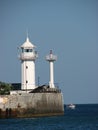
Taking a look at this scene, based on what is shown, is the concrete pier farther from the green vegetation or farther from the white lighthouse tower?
the green vegetation

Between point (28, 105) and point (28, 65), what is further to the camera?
point (28, 65)

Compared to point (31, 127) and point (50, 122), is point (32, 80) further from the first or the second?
point (31, 127)

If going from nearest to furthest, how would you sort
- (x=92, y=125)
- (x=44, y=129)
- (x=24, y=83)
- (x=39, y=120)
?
1. (x=44, y=129)
2. (x=92, y=125)
3. (x=39, y=120)
4. (x=24, y=83)

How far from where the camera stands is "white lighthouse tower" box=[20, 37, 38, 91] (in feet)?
A: 323

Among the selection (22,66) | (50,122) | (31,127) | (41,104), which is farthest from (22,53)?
(31,127)

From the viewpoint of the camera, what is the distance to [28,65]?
9856cm

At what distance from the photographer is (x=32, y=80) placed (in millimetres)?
98688

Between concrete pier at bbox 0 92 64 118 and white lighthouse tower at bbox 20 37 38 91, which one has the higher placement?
white lighthouse tower at bbox 20 37 38 91

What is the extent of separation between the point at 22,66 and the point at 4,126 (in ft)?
63.2

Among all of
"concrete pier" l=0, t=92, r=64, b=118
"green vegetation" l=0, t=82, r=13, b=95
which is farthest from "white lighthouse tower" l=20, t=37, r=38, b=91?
"concrete pier" l=0, t=92, r=64, b=118

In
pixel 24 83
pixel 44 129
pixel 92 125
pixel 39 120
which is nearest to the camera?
pixel 44 129

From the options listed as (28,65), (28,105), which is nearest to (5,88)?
(28,65)

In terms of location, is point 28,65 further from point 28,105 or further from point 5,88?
point 28,105

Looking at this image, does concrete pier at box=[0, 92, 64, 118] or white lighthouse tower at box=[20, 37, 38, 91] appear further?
white lighthouse tower at box=[20, 37, 38, 91]
